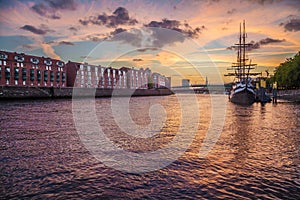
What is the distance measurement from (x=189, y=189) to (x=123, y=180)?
1671 mm

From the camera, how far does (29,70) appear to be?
3856 inches

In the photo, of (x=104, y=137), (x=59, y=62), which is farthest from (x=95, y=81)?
(x=104, y=137)

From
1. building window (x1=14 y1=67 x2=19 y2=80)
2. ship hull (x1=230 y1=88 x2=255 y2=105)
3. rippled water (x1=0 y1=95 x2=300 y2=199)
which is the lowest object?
rippled water (x1=0 y1=95 x2=300 y2=199)

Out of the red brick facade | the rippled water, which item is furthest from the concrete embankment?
the rippled water

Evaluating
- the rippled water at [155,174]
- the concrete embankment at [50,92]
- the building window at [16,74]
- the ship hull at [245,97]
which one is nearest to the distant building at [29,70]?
the building window at [16,74]

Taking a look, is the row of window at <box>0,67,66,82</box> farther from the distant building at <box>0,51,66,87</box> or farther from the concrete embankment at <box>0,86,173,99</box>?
the concrete embankment at <box>0,86,173,99</box>

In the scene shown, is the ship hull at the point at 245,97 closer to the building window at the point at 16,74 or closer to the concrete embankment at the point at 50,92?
the concrete embankment at the point at 50,92

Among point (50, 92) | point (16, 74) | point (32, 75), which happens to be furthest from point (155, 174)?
point (32, 75)

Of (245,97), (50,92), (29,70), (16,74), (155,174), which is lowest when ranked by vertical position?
(155,174)

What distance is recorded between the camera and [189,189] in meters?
6.00

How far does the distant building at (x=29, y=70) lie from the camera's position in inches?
3492

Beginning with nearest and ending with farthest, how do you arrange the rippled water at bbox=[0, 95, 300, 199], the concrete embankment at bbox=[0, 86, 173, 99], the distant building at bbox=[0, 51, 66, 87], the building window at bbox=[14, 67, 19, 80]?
1. the rippled water at bbox=[0, 95, 300, 199]
2. the concrete embankment at bbox=[0, 86, 173, 99]
3. the distant building at bbox=[0, 51, 66, 87]
4. the building window at bbox=[14, 67, 19, 80]

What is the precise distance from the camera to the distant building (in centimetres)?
8869

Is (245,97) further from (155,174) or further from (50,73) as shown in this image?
(50,73)
